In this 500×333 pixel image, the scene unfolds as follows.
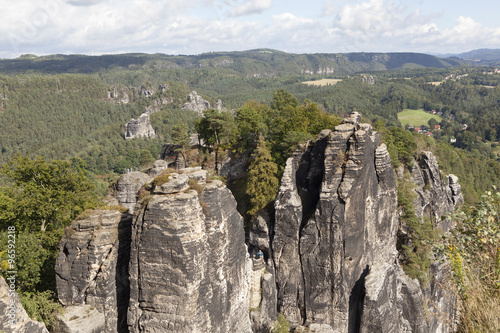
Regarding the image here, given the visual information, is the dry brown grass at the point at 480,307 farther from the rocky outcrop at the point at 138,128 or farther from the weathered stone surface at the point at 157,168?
the rocky outcrop at the point at 138,128

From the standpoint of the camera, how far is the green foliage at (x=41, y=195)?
26.8 metres

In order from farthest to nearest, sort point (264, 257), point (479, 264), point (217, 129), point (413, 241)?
point (217, 129) → point (413, 241) → point (264, 257) → point (479, 264)

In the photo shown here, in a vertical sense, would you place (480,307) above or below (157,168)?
above

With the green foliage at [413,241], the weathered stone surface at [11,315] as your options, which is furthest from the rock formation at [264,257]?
the weathered stone surface at [11,315]

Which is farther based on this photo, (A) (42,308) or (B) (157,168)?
(B) (157,168)

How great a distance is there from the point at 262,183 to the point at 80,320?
1857 centimetres

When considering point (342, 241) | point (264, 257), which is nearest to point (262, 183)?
point (264, 257)

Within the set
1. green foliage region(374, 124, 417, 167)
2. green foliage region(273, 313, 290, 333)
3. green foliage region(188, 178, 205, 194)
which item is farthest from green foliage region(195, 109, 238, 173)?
green foliage region(188, 178, 205, 194)

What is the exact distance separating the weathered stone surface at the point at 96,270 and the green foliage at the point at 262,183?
1450cm

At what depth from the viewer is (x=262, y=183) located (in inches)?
1237

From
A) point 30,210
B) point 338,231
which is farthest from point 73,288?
point 338,231

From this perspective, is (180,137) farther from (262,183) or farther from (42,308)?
(42,308)

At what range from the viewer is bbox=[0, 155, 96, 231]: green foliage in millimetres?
26797

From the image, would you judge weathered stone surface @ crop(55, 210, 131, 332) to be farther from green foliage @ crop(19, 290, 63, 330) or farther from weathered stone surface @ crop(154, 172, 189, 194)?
weathered stone surface @ crop(154, 172, 189, 194)
